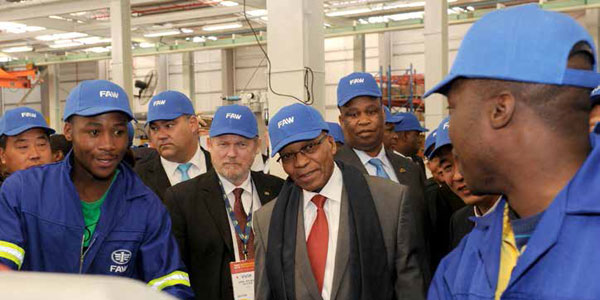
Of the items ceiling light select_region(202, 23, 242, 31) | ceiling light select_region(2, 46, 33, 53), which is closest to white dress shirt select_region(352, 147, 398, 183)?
ceiling light select_region(202, 23, 242, 31)

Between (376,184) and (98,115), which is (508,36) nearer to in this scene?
(376,184)

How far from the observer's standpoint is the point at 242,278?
117 inches

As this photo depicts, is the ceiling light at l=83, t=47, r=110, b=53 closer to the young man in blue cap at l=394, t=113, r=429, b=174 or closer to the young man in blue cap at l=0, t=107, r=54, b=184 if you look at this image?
the young man in blue cap at l=394, t=113, r=429, b=174

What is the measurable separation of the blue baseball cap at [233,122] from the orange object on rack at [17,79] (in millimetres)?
12291

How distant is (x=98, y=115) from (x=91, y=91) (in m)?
0.10

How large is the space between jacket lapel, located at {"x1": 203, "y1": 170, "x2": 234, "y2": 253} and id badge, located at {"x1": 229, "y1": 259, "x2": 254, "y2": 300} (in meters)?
0.11

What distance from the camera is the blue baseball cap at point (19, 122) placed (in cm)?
369

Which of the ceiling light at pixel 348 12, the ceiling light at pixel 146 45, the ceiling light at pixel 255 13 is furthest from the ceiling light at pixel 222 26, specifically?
the ceiling light at pixel 348 12

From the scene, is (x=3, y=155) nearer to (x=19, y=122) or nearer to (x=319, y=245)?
(x=19, y=122)

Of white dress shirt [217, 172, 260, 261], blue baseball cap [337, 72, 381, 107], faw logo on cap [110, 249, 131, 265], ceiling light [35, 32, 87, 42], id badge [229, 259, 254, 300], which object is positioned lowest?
id badge [229, 259, 254, 300]

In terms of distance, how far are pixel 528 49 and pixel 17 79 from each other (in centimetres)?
1524

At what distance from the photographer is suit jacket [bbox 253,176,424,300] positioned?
2.46 metres

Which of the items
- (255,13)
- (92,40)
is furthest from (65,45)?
(255,13)

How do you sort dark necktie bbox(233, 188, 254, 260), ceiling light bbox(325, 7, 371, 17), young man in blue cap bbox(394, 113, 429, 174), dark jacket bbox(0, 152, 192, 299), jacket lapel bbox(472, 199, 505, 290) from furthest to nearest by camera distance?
ceiling light bbox(325, 7, 371, 17) < young man in blue cap bbox(394, 113, 429, 174) < dark necktie bbox(233, 188, 254, 260) < dark jacket bbox(0, 152, 192, 299) < jacket lapel bbox(472, 199, 505, 290)
